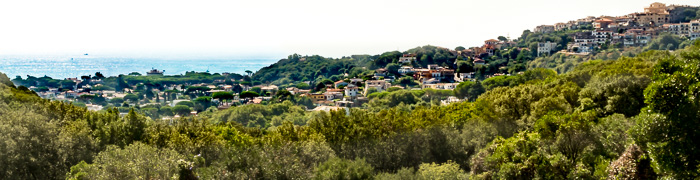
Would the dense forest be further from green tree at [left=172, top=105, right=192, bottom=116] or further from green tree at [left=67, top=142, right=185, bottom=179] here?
green tree at [left=172, top=105, right=192, bottom=116]

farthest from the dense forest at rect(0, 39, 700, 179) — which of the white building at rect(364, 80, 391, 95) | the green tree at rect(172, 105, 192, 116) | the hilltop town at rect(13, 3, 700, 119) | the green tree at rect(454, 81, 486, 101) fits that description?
the white building at rect(364, 80, 391, 95)

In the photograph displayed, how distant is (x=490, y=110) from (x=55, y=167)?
44.8ft

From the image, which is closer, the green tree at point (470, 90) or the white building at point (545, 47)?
the green tree at point (470, 90)

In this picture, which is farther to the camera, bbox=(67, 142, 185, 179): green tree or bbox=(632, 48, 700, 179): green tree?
bbox=(67, 142, 185, 179): green tree

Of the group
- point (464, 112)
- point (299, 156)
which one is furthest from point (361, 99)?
point (299, 156)

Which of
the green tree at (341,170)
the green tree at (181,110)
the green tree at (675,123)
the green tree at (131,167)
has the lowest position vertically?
the green tree at (181,110)

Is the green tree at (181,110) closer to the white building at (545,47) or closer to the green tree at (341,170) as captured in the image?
the green tree at (341,170)

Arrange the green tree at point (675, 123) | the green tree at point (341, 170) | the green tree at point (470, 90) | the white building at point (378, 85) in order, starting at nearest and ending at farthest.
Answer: the green tree at point (675, 123), the green tree at point (341, 170), the green tree at point (470, 90), the white building at point (378, 85)

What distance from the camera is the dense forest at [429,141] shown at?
7702 mm

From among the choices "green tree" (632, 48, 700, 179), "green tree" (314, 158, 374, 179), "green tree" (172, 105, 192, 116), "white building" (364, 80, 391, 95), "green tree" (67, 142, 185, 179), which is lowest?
"green tree" (172, 105, 192, 116)

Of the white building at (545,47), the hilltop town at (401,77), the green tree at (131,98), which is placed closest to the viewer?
the hilltop town at (401,77)

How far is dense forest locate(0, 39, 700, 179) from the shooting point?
770 cm

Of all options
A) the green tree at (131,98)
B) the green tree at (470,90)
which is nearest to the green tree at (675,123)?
the green tree at (470,90)

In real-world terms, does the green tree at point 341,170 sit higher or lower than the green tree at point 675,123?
lower
